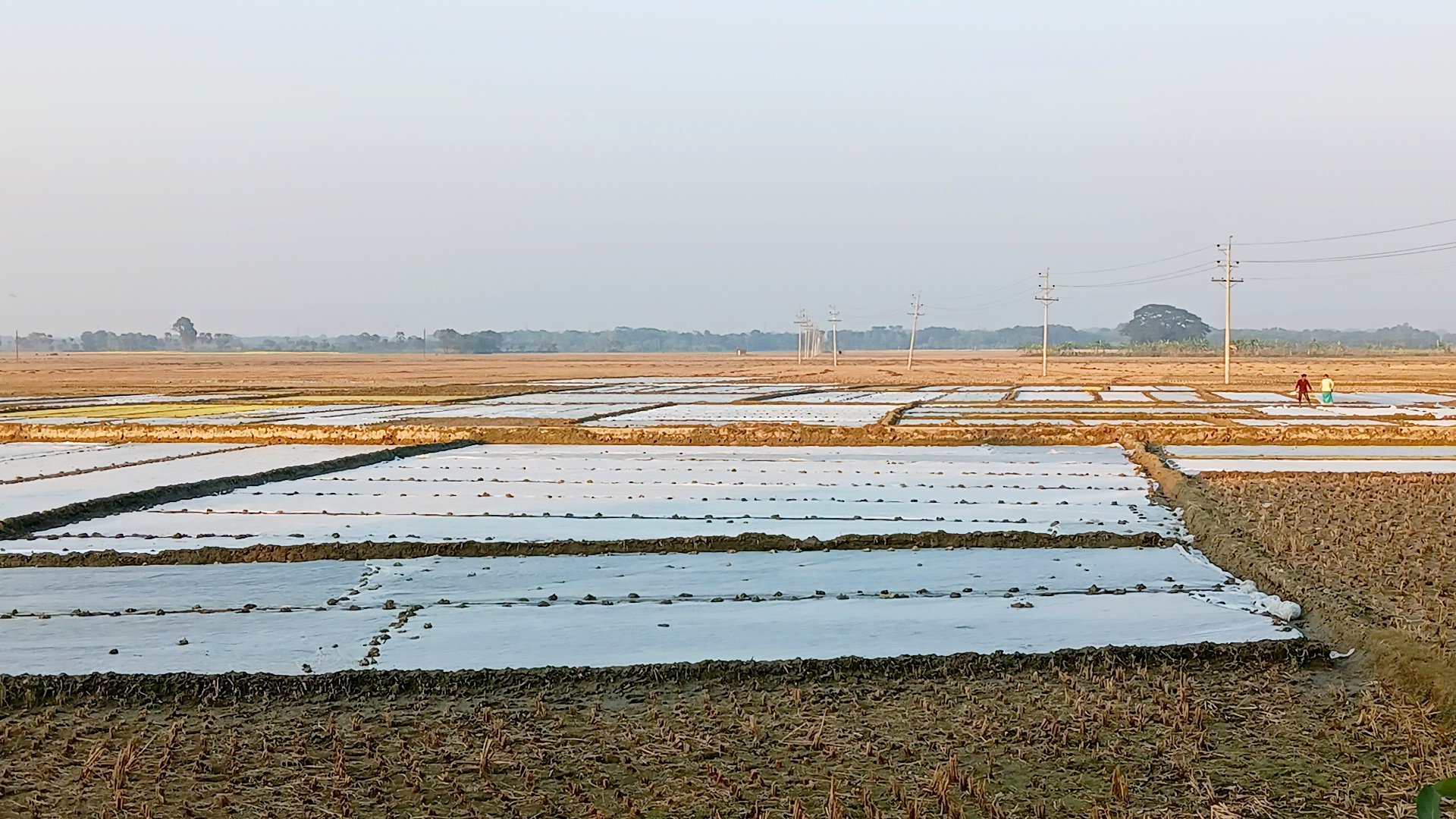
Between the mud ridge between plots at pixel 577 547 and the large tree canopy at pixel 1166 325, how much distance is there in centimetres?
13711

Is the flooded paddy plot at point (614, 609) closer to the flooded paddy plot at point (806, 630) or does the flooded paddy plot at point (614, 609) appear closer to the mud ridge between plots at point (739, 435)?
the flooded paddy plot at point (806, 630)

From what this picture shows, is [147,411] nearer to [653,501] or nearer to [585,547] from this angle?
[653,501]

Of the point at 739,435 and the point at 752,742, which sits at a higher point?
the point at 739,435

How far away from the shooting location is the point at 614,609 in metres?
6.74

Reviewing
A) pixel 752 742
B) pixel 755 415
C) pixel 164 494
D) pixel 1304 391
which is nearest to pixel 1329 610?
pixel 752 742

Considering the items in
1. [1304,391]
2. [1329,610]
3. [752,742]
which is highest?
[1304,391]

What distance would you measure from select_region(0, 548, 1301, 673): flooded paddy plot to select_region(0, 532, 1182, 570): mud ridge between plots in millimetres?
204

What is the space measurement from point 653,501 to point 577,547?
94.3 inches

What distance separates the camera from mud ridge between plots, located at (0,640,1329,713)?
5258mm

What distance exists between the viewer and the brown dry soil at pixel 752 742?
4047mm

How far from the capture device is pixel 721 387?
117 feet

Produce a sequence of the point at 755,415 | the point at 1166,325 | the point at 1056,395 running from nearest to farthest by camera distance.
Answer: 1. the point at 755,415
2. the point at 1056,395
3. the point at 1166,325

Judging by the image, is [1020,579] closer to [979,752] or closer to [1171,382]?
[979,752]

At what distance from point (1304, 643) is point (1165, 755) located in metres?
1.72
